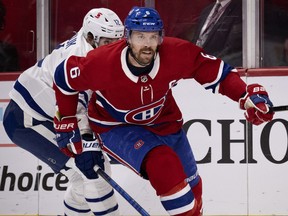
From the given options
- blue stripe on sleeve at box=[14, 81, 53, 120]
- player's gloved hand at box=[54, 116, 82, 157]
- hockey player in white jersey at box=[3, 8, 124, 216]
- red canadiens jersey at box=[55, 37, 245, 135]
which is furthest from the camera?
blue stripe on sleeve at box=[14, 81, 53, 120]

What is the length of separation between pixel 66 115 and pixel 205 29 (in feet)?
4.71

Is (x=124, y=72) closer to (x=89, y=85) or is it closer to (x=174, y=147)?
(x=89, y=85)

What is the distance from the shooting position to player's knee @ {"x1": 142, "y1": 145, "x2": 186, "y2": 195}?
13.2 feet

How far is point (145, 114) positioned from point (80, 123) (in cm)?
47

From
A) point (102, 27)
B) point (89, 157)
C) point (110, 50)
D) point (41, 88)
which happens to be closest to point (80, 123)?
point (89, 157)

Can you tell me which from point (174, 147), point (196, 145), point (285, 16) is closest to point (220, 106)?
point (196, 145)

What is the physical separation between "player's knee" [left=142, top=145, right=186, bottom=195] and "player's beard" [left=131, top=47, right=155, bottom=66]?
0.36 meters

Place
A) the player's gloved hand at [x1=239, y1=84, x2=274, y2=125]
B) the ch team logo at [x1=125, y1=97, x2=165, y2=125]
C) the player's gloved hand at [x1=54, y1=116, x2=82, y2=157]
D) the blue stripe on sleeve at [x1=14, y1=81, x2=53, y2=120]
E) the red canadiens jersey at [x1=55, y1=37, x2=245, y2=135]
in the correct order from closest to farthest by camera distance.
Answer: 1. the player's gloved hand at [x1=239, y1=84, x2=274, y2=125]
2. the red canadiens jersey at [x1=55, y1=37, x2=245, y2=135]
3. the ch team logo at [x1=125, y1=97, x2=165, y2=125]
4. the player's gloved hand at [x1=54, y1=116, x2=82, y2=157]
5. the blue stripe on sleeve at [x1=14, y1=81, x2=53, y2=120]

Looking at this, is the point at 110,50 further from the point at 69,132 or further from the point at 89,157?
the point at 89,157

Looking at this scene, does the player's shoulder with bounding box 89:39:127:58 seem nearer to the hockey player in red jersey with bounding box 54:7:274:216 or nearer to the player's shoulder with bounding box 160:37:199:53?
the hockey player in red jersey with bounding box 54:7:274:216

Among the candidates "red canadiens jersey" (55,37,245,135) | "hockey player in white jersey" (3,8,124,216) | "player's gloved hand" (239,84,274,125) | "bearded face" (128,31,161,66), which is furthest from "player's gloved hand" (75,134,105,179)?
"player's gloved hand" (239,84,274,125)

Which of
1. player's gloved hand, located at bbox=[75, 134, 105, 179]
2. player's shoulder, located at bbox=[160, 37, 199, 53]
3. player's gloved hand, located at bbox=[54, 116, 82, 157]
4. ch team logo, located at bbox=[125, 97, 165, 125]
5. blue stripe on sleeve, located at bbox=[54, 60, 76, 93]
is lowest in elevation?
player's gloved hand, located at bbox=[75, 134, 105, 179]

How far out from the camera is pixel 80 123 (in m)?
4.64

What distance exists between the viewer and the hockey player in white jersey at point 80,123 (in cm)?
458
